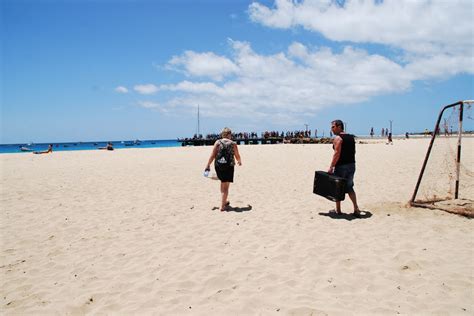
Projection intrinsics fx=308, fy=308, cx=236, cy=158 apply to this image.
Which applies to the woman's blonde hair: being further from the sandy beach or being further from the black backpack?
the sandy beach

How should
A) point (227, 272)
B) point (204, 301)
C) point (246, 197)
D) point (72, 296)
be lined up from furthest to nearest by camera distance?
point (246, 197), point (227, 272), point (72, 296), point (204, 301)

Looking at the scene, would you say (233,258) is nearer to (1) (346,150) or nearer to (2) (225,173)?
(2) (225,173)

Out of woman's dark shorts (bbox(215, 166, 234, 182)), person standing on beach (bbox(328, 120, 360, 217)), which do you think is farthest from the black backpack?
person standing on beach (bbox(328, 120, 360, 217))

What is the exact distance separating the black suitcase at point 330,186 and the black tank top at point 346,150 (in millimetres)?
358

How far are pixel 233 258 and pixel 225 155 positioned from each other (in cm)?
288

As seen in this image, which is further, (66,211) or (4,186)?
(4,186)

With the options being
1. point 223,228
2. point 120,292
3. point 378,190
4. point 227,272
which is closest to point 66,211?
point 223,228

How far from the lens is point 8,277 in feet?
13.4

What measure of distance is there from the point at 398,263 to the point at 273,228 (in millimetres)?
2216

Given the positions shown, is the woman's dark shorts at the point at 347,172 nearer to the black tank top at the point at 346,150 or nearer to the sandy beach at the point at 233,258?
the black tank top at the point at 346,150

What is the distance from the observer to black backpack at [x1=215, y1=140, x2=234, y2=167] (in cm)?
686

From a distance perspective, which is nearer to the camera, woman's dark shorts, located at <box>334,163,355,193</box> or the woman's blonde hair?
woman's dark shorts, located at <box>334,163,355,193</box>

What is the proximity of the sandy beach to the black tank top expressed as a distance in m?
1.17

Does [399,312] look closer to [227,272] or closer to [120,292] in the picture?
[227,272]
